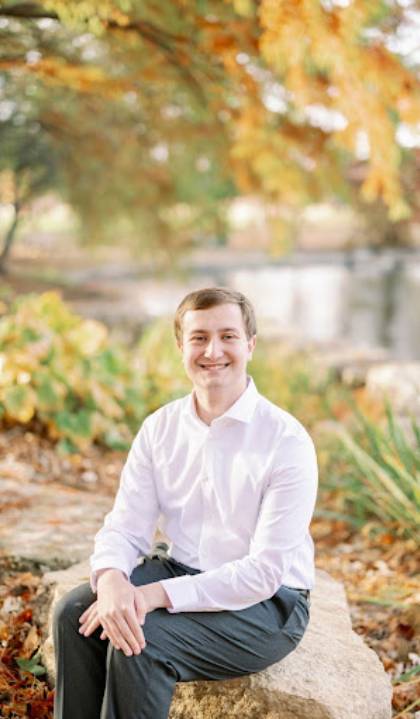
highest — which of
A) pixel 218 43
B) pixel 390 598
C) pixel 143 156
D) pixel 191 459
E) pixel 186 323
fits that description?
pixel 143 156

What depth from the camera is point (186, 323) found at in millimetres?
2098

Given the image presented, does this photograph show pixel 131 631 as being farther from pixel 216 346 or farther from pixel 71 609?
pixel 216 346

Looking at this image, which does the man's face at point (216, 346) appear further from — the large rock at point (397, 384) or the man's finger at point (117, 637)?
the large rock at point (397, 384)

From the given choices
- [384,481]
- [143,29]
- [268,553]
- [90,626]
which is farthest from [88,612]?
[143,29]

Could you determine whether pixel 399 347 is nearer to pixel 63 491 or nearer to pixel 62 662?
pixel 63 491

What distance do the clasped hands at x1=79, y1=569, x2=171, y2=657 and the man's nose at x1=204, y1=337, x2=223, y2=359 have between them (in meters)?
0.54

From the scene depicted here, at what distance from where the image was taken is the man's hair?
205cm

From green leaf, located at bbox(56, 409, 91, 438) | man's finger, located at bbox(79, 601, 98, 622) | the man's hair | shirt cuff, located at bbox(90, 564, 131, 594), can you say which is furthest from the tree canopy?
man's finger, located at bbox(79, 601, 98, 622)

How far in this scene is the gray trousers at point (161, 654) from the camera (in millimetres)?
1783

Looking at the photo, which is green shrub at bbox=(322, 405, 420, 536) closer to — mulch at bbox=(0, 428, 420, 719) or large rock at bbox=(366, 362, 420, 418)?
mulch at bbox=(0, 428, 420, 719)

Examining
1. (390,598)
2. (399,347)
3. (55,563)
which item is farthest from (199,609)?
(399,347)

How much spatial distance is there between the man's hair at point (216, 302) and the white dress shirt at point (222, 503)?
0.17 meters

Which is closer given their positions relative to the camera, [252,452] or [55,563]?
[252,452]

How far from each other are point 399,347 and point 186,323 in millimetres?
10693
